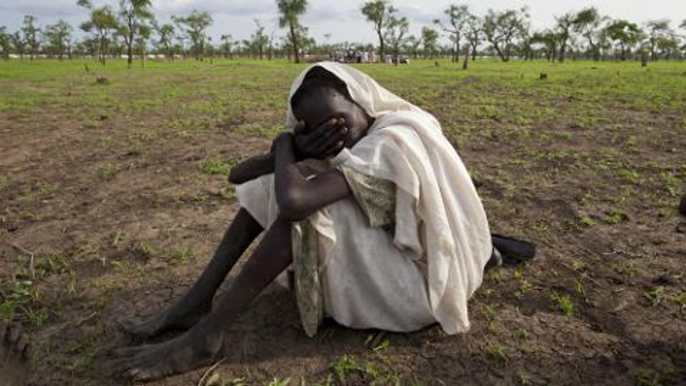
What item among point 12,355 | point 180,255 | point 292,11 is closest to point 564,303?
point 180,255

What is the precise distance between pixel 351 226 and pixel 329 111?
18.2 inches

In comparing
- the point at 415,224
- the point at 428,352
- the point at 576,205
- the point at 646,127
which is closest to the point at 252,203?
the point at 415,224

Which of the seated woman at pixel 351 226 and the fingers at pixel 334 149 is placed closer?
the seated woman at pixel 351 226

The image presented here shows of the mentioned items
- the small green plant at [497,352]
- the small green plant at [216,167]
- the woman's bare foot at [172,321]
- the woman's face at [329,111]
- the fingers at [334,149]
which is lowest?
the small green plant at [497,352]

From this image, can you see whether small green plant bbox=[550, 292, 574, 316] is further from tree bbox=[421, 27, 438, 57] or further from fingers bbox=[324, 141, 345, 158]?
tree bbox=[421, 27, 438, 57]

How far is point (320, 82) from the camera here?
215 cm

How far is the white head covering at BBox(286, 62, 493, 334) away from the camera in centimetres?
199

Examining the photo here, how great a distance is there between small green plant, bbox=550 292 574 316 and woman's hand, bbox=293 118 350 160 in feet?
4.22

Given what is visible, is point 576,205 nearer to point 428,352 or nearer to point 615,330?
point 615,330

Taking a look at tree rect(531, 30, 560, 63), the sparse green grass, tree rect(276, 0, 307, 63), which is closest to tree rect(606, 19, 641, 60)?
tree rect(531, 30, 560, 63)

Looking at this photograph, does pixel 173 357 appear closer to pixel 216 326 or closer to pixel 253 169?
pixel 216 326

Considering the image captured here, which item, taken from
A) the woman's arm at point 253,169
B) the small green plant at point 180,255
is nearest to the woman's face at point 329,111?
the woman's arm at point 253,169

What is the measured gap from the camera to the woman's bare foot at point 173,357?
6.59 feet

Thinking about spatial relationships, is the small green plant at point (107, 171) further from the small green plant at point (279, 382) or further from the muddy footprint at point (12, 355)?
the small green plant at point (279, 382)
